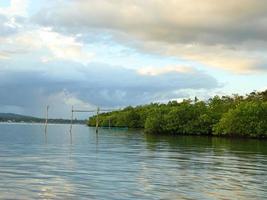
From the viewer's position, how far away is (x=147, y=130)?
471ft

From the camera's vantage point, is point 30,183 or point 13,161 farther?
point 13,161

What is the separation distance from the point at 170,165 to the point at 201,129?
96.0 m

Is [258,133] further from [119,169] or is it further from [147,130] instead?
[119,169]

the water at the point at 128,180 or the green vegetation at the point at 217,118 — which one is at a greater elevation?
the green vegetation at the point at 217,118

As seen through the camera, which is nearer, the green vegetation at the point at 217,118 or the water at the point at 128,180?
the water at the point at 128,180

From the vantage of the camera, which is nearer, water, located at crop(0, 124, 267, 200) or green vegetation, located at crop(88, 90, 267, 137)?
water, located at crop(0, 124, 267, 200)

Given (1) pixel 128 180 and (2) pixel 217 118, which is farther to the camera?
(2) pixel 217 118

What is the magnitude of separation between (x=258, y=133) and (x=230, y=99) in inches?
1972

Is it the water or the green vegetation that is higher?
Answer: the green vegetation

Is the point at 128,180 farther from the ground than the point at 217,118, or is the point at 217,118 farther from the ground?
the point at 217,118

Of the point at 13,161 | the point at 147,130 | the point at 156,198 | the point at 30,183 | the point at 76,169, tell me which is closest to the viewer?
the point at 156,198

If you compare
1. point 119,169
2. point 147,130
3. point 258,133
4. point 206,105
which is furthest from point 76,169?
point 206,105

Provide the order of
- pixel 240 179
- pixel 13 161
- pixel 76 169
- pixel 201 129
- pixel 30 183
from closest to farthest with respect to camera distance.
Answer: pixel 30 183
pixel 240 179
pixel 76 169
pixel 13 161
pixel 201 129

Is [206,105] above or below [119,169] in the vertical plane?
above
